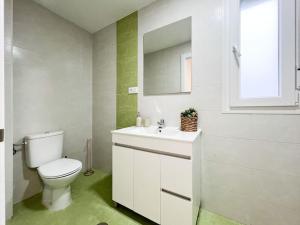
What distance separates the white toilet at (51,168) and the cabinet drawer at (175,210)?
3.08 feet

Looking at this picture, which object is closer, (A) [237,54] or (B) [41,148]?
(A) [237,54]

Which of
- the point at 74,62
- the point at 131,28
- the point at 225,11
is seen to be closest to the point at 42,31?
the point at 74,62

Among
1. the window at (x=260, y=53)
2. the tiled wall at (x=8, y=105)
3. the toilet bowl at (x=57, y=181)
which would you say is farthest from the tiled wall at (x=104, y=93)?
the window at (x=260, y=53)

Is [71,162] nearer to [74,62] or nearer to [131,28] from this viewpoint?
[74,62]

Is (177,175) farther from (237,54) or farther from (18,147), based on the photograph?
(18,147)

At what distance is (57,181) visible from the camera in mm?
1374

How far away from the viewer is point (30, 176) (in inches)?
67.0

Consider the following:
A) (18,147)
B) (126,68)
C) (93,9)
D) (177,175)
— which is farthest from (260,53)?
(18,147)

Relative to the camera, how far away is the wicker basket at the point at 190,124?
1.42 metres

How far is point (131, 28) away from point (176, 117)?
134cm

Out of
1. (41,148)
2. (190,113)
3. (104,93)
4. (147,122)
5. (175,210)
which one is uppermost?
(104,93)

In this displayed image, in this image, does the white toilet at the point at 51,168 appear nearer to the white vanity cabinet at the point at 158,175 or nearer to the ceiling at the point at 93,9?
the white vanity cabinet at the point at 158,175

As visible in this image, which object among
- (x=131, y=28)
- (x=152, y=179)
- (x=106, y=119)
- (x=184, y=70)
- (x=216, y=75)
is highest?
(x=131, y=28)

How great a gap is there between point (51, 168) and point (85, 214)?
0.57 m
